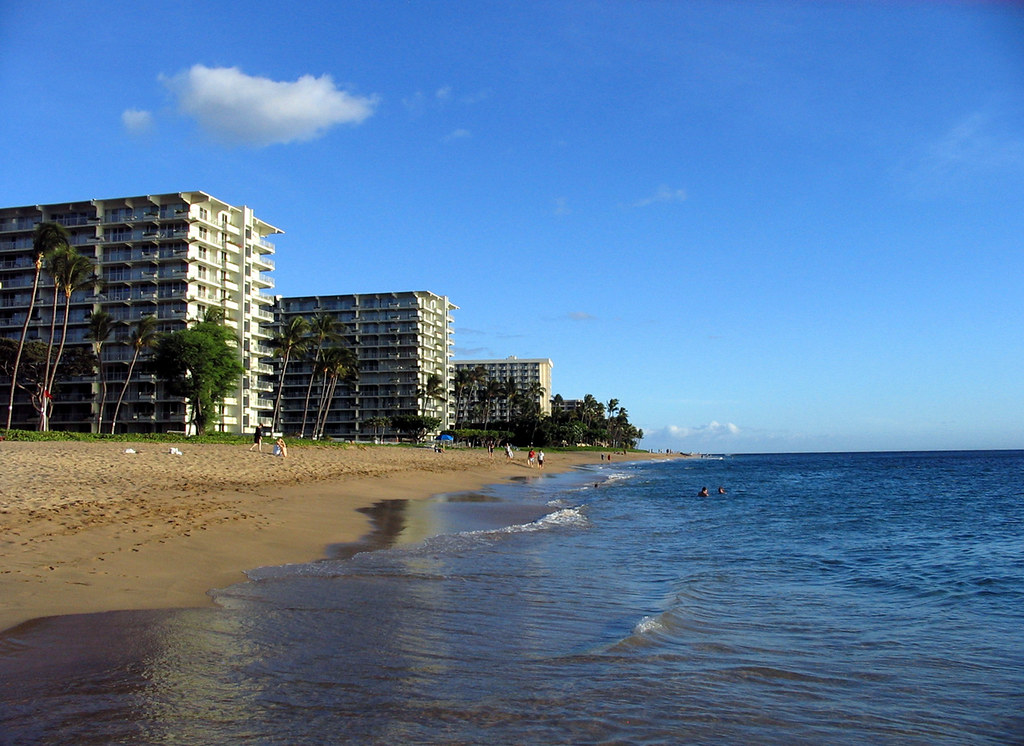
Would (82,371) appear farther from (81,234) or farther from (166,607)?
(166,607)

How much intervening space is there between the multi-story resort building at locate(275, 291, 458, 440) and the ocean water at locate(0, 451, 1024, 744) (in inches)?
4272

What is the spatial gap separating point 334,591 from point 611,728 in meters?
6.17

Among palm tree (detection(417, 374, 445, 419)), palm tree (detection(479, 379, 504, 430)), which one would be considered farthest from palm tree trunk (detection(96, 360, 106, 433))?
palm tree (detection(479, 379, 504, 430))

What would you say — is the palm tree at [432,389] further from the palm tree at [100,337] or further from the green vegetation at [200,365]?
the green vegetation at [200,365]

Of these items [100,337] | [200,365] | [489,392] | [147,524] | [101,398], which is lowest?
[147,524]

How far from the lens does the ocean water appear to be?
230 inches

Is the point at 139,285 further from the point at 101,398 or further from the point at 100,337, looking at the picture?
the point at 100,337

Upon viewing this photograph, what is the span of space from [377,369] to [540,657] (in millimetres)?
119121

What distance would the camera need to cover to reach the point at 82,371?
240 feet

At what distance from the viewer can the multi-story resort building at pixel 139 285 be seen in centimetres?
7788

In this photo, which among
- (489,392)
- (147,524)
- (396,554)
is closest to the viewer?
(147,524)

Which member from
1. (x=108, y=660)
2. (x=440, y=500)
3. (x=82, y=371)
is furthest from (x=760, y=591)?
(x=82, y=371)

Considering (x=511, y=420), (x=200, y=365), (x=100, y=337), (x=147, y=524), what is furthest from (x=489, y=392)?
(x=147, y=524)

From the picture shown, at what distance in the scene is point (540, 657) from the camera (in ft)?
26.0
